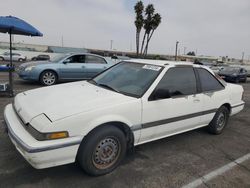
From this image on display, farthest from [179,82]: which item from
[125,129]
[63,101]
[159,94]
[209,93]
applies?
[63,101]

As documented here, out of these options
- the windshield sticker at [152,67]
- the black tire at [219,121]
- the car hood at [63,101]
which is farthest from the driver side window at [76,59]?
the black tire at [219,121]

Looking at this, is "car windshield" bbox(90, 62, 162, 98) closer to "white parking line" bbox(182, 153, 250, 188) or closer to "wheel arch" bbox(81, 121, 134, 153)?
"wheel arch" bbox(81, 121, 134, 153)

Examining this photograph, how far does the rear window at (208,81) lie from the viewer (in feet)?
13.0

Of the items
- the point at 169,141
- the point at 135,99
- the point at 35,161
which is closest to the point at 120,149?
the point at 135,99

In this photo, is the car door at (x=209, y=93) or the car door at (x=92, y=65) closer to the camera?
the car door at (x=209, y=93)

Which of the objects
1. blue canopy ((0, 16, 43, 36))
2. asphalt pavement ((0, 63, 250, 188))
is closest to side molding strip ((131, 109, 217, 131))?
asphalt pavement ((0, 63, 250, 188))

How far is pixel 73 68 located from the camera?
8.95m

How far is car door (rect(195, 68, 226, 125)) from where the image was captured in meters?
3.91

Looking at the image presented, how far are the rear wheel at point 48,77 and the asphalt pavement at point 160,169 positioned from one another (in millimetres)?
4831

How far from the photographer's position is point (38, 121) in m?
2.38

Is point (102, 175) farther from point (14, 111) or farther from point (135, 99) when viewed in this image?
point (14, 111)

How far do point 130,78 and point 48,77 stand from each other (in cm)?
610

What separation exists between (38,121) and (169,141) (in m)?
2.44

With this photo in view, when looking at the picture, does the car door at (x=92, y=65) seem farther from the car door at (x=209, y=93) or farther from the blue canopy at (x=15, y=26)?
the car door at (x=209, y=93)
